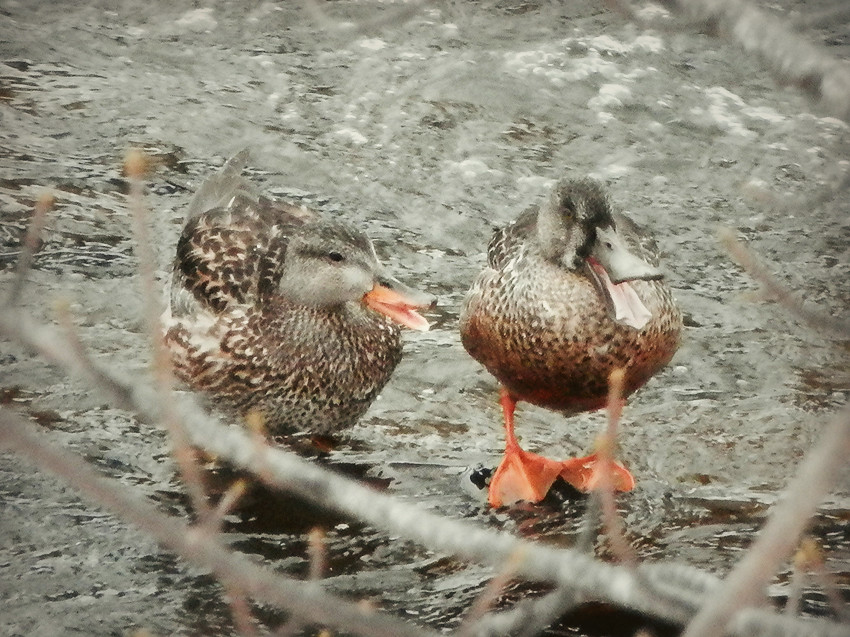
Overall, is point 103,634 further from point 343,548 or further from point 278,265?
point 278,265

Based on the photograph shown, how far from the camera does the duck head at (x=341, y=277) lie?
417 cm

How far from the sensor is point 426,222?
6.12m

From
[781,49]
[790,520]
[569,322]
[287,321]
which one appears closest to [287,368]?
[287,321]

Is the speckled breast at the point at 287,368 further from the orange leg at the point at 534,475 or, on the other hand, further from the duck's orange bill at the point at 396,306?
the orange leg at the point at 534,475

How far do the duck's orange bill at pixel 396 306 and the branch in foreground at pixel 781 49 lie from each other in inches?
105

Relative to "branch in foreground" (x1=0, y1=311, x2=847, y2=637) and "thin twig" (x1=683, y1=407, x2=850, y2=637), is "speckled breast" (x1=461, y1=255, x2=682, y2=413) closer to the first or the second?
"branch in foreground" (x1=0, y1=311, x2=847, y2=637)

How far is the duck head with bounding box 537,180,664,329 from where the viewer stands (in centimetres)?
387

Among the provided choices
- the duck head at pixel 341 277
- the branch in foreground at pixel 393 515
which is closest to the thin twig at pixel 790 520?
the branch in foreground at pixel 393 515

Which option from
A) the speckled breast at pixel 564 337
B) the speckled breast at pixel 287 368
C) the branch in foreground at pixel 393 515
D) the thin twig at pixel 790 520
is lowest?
the speckled breast at pixel 287 368

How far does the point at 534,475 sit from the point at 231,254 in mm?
1357

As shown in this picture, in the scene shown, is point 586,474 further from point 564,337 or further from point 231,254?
point 231,254

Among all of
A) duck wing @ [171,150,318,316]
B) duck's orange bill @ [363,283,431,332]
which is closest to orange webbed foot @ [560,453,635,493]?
duck's orange bill @ [363,283,431,332]

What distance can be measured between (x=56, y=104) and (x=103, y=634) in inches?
171

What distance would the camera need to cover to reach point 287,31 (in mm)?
8180
